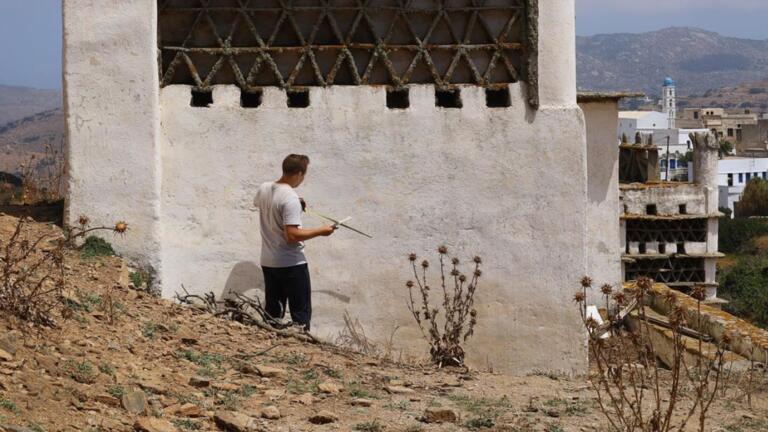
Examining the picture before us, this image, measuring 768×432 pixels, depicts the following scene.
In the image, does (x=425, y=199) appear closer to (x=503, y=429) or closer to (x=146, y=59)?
(x=146, y=59)

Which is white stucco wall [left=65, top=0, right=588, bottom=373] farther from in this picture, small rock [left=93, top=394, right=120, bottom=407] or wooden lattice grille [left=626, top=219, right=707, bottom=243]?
wooden lattice grille [left=626, top=219, right=707, bottom=243]

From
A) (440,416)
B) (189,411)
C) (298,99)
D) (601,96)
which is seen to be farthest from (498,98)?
(601,96)

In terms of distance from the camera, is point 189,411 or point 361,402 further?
point 361,402

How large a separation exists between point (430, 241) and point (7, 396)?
532cm

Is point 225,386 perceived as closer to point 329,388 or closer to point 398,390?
point 329,388

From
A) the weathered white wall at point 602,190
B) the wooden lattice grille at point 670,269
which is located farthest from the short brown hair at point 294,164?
the wooden lattice grille at point 670,269

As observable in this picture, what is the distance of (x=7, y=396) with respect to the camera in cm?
622

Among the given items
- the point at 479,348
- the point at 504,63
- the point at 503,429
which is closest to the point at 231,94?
the point at 504,63

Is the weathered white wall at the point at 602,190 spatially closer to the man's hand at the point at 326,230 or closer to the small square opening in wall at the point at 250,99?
the small square opening in wall at the point at 250,99

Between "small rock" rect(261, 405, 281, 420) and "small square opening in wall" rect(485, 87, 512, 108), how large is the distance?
4.72m

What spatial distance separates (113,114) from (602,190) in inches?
512

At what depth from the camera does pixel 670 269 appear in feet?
107

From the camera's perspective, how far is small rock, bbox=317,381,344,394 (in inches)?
308

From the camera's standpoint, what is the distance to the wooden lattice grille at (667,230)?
103 feet
